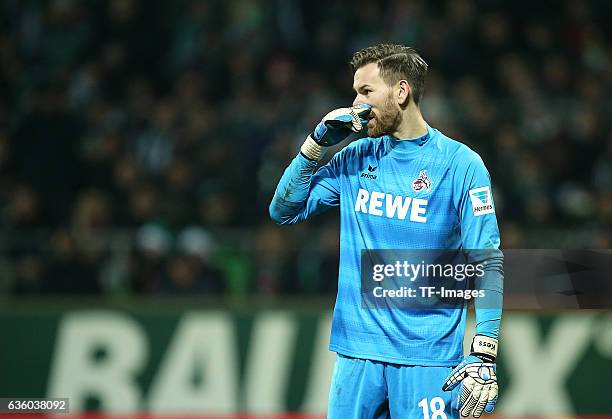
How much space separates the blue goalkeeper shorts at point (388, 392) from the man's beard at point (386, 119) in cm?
103

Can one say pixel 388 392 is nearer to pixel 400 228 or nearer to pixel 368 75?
pixel 400 228

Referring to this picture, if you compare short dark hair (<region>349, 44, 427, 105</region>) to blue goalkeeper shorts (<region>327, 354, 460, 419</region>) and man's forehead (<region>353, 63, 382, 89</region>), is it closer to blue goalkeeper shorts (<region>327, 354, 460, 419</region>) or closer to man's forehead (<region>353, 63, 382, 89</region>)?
man's forehead (<region>353, 63, 382, 89</region>)

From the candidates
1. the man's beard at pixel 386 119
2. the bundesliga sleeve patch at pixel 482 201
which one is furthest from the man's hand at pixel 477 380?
the man's beard at pixel 386 119

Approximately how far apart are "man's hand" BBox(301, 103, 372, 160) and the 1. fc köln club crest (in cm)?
34

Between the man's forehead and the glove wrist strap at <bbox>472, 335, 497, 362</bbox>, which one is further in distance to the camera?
the man's forehead

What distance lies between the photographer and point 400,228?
4656mm

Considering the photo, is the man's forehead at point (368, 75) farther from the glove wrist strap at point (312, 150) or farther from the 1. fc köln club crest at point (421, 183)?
the 1. fc köln club crest at point (421, 183)

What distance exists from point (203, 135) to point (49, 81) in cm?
199

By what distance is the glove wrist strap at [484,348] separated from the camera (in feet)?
14.4

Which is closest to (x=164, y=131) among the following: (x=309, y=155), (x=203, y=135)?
(x=203, y=135)

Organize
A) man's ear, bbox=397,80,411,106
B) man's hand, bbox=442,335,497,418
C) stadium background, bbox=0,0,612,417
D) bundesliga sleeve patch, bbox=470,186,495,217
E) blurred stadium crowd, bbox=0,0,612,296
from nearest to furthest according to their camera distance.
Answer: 1. man's hand, bbox=442,335,497,418
2. bundesliga sleeve patch, bbox=470,186,495,217
3. man's ear, bbox=397,80,411,106
4. stadium background, bbox=0,0,612,417
5. blurred stadium crowd, bbox=0,0,612,296

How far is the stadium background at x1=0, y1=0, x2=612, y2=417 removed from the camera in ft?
29.8

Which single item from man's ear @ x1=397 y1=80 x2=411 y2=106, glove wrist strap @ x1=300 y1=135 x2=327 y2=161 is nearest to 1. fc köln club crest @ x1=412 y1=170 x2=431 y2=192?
man's ear @ x1=397 y1=80 x2=411 y2=106

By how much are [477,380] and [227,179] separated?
631cm
